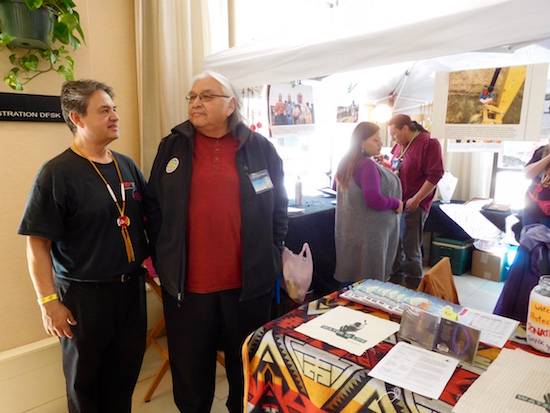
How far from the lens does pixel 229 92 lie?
4.95 feet

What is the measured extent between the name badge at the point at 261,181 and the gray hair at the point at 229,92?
8.5 inches

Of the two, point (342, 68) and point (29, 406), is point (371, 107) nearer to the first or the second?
point (342, 68)

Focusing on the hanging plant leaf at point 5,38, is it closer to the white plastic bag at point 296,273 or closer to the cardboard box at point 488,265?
the white plastic bag at point 296,273

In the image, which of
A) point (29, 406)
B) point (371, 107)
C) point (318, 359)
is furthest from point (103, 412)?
point (371, 107)

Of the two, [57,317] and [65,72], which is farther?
[65,72]

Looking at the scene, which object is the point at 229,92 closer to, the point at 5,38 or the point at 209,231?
the point at 209,231

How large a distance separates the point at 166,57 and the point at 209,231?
125 cm

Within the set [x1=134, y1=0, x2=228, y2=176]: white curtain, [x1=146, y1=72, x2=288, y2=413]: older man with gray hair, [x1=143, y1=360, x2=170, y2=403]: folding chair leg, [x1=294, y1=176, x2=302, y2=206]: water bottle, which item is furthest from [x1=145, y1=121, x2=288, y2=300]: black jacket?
[x1=294, y1=176, x2=302, y2=206]: water bottle

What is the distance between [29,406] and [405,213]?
266cm

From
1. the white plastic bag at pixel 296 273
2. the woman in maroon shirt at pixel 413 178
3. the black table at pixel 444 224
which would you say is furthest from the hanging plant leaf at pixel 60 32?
the black table at pixel 444 224

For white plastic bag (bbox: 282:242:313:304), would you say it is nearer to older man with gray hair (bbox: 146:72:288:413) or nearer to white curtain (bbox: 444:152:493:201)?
older man with gray hair (bbox: 146:72:288:413)

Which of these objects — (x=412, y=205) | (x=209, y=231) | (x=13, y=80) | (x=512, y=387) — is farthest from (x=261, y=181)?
(x=412, y=205)

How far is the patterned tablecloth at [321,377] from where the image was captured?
0.86 meters

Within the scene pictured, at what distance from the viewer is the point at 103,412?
159cm
